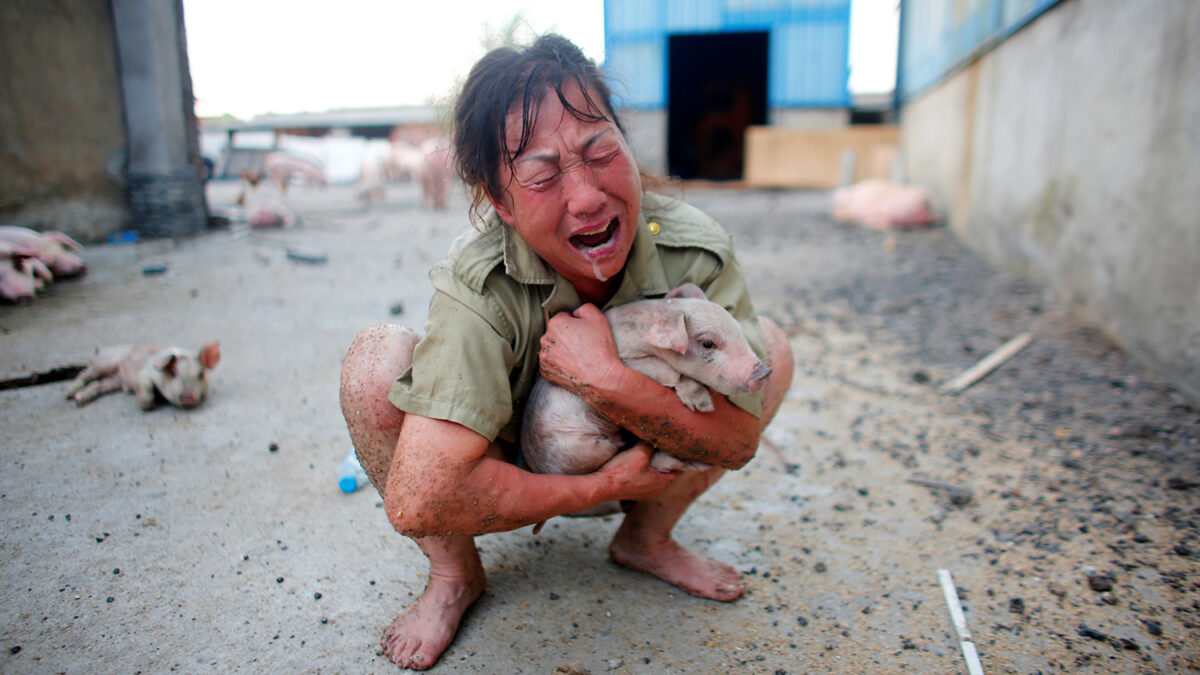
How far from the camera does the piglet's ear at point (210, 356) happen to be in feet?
10.8

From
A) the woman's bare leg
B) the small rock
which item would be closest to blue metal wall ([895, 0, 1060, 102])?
the small rock

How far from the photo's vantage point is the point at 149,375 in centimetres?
314

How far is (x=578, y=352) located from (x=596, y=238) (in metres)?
0.33

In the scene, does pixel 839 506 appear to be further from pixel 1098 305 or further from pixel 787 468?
pixel 1098 305

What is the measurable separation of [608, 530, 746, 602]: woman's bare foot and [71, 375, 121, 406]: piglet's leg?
252cm

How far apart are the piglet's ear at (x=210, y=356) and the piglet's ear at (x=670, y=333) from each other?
2.37 meters

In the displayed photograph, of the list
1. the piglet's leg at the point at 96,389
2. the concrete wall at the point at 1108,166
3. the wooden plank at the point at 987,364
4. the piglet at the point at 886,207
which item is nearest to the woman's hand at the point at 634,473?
the wooden plank at the point at 987,364

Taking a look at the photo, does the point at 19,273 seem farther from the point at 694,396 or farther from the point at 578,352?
the point at 694,396

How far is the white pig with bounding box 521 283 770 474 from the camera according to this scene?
1.90 m

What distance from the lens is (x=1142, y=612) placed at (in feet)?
6.67

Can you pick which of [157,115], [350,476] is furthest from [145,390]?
[157,115]

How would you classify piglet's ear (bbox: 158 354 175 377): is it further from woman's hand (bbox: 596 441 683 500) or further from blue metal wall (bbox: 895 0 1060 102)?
blue metal wall (bbox: 895 0 1060 102)

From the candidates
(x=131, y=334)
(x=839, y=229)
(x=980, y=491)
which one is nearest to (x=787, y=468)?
(x=980, y=491)

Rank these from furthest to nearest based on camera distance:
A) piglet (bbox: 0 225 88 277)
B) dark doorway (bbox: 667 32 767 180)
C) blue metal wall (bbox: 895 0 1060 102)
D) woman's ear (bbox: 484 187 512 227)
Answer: dark doorway (bbox: 667 32 767 180) < blue metal wall (bbox: 895 0 1060 102) < piglet (bbox: 0 225 88 277) < woman's ear (bbox: 484 187 512 227)
